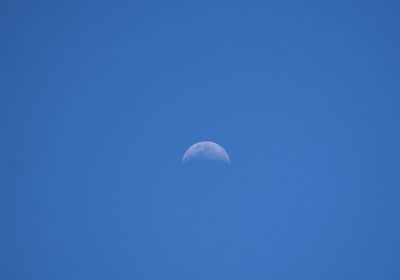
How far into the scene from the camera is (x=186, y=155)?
9234mm

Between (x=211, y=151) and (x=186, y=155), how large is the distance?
3.10 ft

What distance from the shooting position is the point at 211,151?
915cm
